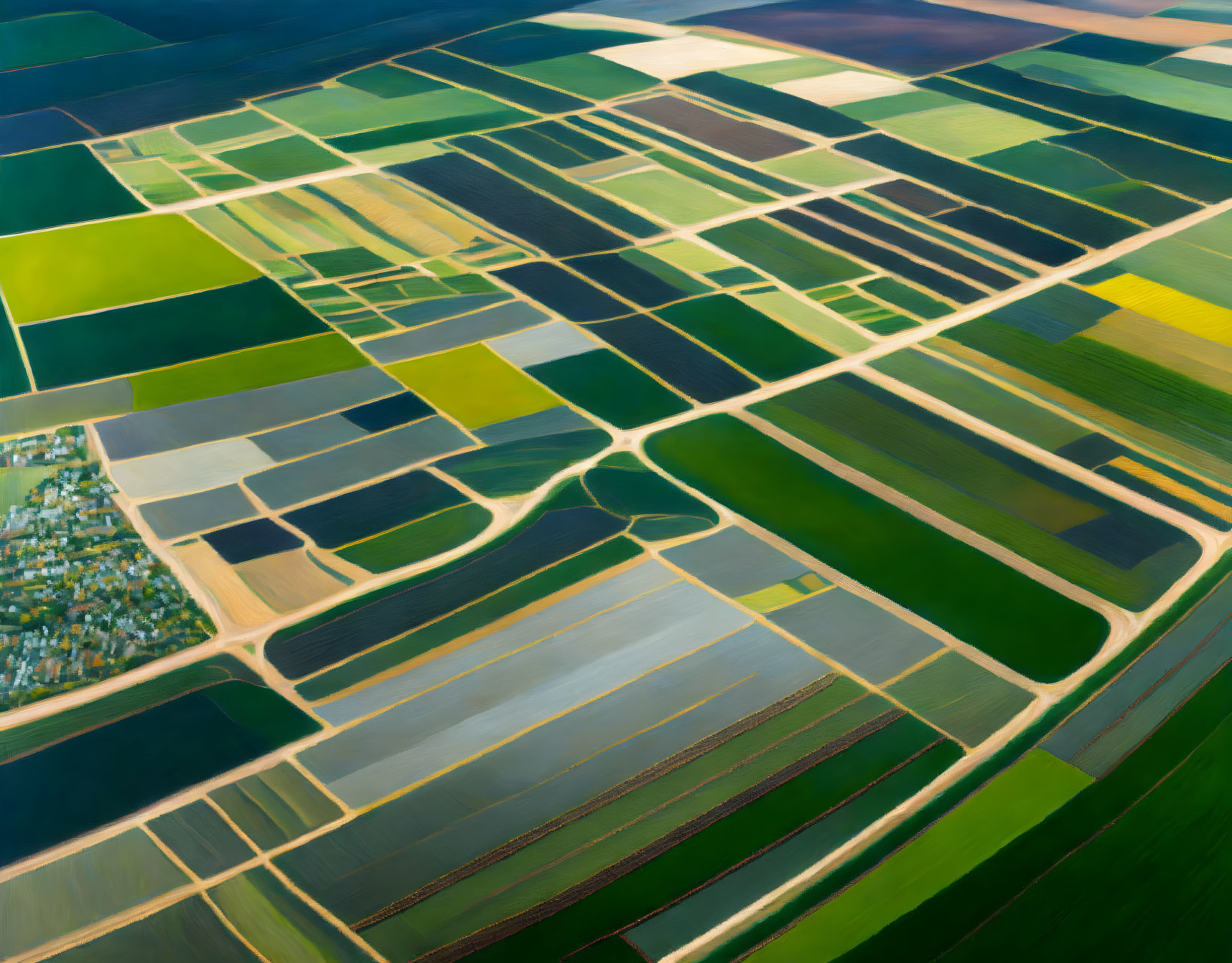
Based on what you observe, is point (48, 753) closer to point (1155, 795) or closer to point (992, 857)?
point (992, 857)

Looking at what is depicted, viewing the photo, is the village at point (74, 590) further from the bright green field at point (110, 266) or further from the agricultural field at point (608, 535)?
the bright green field at point (110, 266)

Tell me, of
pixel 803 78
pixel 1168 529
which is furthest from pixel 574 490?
pixel 803 78

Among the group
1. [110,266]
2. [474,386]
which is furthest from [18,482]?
[110,266]

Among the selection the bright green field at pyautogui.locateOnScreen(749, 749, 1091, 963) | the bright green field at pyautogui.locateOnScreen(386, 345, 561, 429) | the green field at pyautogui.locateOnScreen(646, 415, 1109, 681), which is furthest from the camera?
the bright green field at pyautogui.locateOnScreen(386, 345, 561, 429)

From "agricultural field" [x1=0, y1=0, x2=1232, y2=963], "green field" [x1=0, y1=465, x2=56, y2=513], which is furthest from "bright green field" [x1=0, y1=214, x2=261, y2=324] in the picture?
"green field" [x1=0, y1=465, x2=56, y2=513]

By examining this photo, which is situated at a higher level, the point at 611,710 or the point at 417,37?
the point at 417,37

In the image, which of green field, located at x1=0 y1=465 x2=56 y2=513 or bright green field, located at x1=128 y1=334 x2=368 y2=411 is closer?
green field, located at x1=0 y1=465 x2=56 y2=513

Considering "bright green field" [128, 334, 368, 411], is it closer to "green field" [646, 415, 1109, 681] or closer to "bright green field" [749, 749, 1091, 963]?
"green field" [646, 415, 1109, 681]

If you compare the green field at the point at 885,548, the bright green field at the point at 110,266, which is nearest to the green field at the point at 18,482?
the bright green field at the point at 110,266
